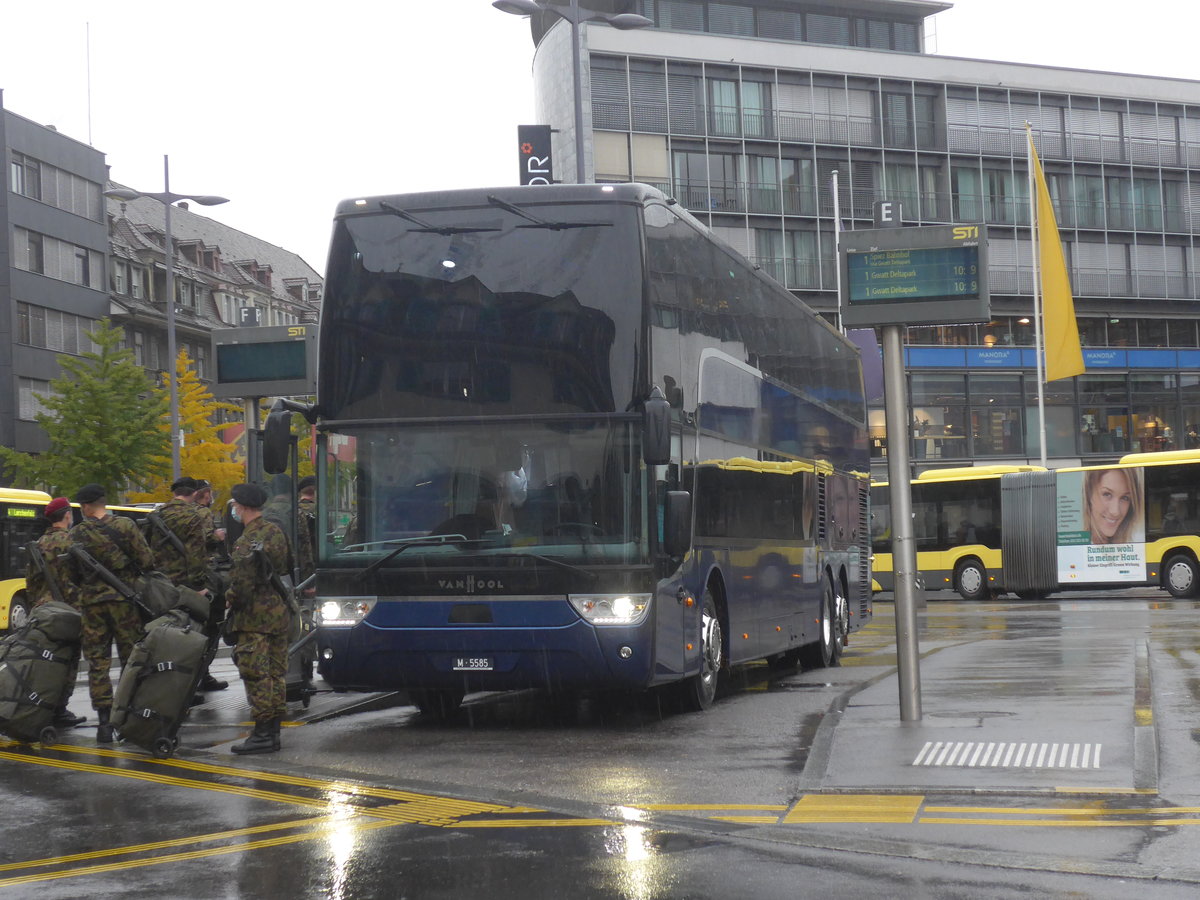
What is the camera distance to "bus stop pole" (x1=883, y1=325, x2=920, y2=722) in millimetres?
10805

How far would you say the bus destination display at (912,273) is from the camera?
10.8 m

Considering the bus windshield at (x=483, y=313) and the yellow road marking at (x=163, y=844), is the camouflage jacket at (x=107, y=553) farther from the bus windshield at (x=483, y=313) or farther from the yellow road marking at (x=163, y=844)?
the yellow road marking at (x=163, y=844)

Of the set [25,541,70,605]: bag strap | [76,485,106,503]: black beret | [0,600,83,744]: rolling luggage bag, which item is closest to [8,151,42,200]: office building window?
[25,541,70,605]: bag strap

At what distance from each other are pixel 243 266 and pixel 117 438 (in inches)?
1715

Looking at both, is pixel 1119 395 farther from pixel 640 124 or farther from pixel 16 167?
pixel 16 167

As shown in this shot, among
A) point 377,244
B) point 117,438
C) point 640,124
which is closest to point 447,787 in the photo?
point 377,244

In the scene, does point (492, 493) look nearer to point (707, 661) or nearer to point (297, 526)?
point (707, 661)

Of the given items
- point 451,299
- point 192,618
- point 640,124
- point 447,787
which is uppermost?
point 640,124

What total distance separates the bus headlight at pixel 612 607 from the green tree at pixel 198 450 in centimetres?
3977

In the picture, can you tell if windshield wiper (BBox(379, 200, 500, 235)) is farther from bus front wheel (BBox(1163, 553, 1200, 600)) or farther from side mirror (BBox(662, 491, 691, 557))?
bus front wheel (BBox(1163, 553, 1200, 600))

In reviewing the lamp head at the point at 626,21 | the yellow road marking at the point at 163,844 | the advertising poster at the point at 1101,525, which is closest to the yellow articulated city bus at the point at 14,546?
the lamp head at the point at 626,21

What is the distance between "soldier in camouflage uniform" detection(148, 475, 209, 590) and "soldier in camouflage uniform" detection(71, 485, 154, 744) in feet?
2.28

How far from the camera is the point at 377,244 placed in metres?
11.9

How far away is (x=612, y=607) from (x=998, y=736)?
8.90ft
